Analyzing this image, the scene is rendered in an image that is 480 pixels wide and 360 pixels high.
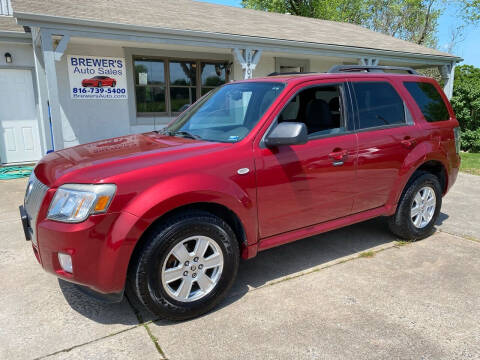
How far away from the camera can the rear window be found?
4.16m

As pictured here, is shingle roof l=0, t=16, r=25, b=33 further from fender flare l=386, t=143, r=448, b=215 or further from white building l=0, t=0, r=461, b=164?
fender flare l=386, t=143, r=448, b=215

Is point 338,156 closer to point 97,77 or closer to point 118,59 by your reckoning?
point 97,77

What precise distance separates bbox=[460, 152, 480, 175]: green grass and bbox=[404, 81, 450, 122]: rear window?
5144 mm

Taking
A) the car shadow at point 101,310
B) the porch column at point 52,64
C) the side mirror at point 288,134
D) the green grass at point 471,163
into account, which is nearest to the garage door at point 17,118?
the porch column at point 52,64

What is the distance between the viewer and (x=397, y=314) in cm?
285

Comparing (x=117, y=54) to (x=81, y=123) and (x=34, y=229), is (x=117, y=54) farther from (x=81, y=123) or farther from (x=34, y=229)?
(x=34, y=229)

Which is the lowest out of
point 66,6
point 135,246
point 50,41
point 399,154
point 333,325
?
point 333,325

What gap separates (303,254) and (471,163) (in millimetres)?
7950

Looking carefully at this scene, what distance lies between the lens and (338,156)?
339cm

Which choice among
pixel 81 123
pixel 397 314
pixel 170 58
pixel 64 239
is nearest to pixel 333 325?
pixel 397 314

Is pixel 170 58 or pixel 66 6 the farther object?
pixel 170 58

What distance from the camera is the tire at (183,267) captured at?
8.35 ft

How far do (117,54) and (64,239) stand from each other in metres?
8.62

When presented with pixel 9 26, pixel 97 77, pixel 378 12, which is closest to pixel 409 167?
pixel 97 77
